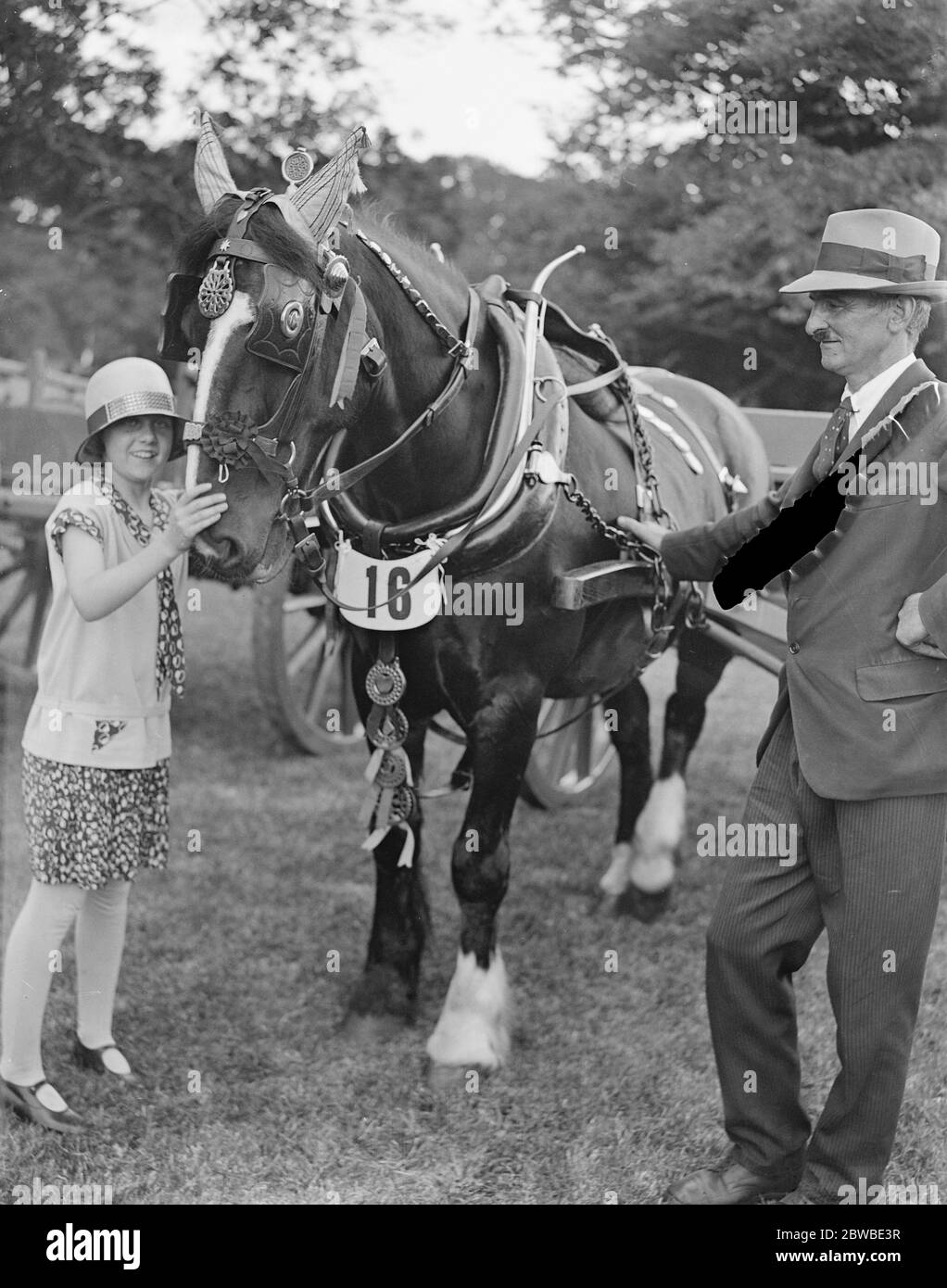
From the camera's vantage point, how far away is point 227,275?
8.08 feet

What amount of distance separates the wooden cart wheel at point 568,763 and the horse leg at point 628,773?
55cm

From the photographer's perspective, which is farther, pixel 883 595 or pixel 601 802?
pixel 601 802

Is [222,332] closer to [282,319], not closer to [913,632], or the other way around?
[282,319]

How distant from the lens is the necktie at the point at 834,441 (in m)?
2.59

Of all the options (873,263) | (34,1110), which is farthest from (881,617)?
(34,1110)

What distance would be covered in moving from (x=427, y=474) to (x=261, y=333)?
2.30 feet

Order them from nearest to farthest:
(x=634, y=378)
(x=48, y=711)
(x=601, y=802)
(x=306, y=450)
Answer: (x=306, y=450), (x=48, y=711), (x=634, y=378), (x=601, y=802)

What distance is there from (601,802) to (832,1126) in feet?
11.2

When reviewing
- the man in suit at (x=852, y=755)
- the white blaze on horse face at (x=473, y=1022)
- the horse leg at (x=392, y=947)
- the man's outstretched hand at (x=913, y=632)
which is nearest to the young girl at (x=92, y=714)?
the horse leg at (x=392, y=947)

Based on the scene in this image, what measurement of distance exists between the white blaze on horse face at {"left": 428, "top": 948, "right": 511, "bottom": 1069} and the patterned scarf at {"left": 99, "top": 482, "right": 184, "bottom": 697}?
106 cm

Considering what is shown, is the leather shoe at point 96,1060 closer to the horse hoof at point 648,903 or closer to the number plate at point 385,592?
the number plate at point 385,592

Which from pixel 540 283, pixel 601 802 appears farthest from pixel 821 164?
pixel 601 802

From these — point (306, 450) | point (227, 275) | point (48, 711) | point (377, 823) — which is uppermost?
point (227, 275)
